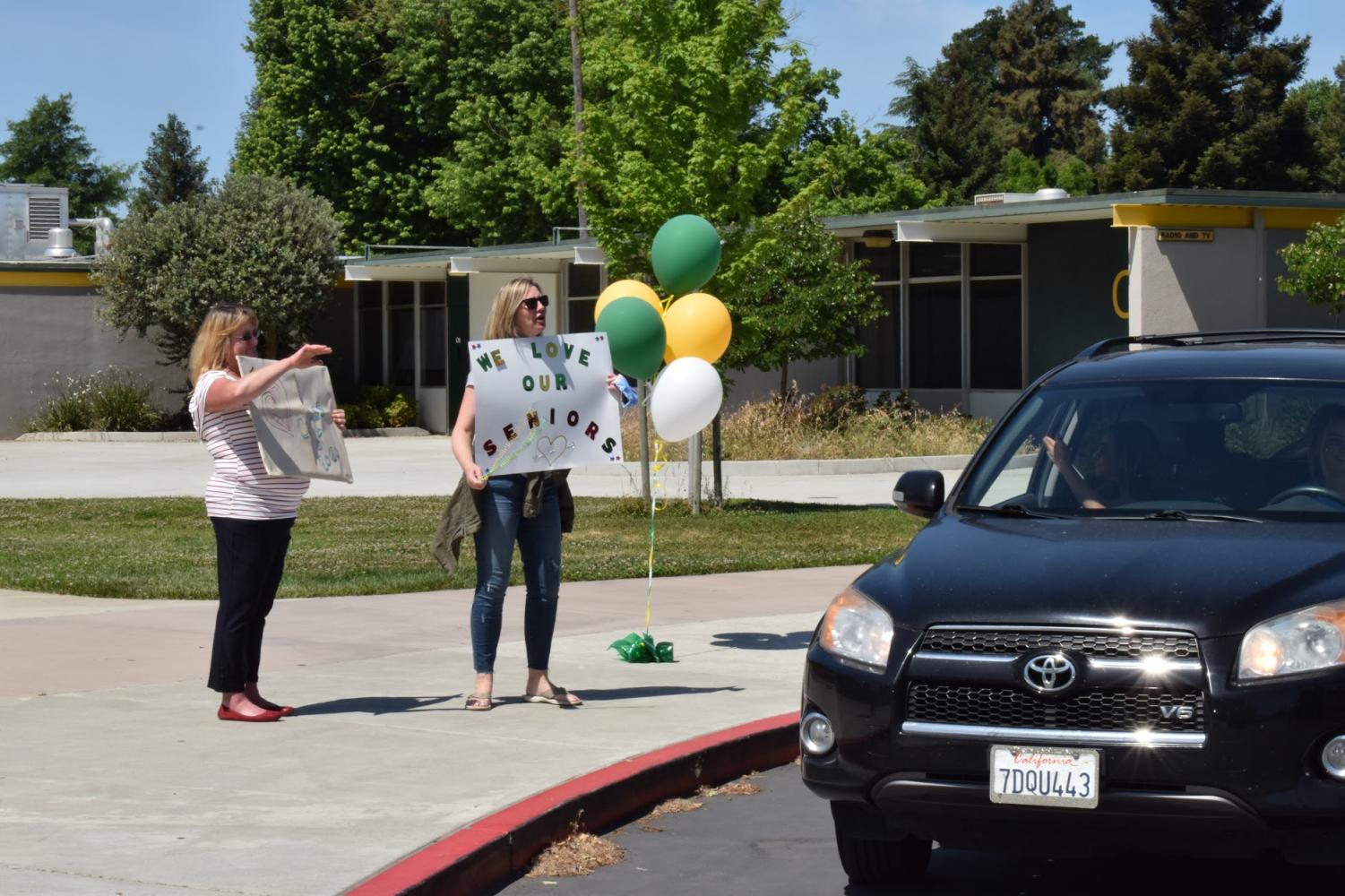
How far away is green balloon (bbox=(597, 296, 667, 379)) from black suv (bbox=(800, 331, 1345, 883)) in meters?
3.79

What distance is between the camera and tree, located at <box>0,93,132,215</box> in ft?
323

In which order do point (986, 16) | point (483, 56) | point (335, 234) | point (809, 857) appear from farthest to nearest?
point (986, 16)
point (483, 56)
point (335, 234)
point (809, 857)

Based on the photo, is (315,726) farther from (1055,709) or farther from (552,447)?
(1055,709)

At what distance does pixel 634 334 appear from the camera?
9844 mm

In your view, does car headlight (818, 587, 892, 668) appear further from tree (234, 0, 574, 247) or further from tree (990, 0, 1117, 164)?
tree (990, 0, 1117, 164)

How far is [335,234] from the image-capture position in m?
42.7

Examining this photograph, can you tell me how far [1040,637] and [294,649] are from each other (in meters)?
6.16

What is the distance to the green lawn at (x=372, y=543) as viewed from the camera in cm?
A: 1403

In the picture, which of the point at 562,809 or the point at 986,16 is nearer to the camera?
the point at 562,809

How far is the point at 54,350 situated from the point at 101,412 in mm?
3024

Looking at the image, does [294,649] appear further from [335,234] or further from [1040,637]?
[335,234]

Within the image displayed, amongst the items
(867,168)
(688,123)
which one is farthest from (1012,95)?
(688,123)

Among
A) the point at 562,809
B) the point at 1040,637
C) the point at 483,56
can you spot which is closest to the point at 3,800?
the point at 562,809

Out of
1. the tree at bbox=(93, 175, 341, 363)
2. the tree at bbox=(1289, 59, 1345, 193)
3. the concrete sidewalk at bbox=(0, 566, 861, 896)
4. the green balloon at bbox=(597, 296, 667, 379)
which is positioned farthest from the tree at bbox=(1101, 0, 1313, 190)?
the green balloon at bbox=(597, 296, 667, 379)
